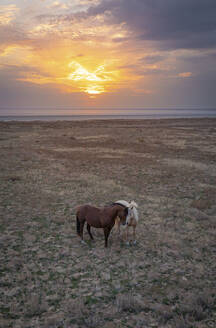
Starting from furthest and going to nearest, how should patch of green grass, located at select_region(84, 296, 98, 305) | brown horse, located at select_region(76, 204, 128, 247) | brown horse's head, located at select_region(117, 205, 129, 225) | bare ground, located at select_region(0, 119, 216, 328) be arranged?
brown horse, located at select_region(76, 204, 128, 247) → brown horse's head, located at select_region(117, 205, 129, 225) → patch of green grass, located at select_region(84, 296, 98, 305) → bare ground, located at select_region(0, 119, 216, 328)

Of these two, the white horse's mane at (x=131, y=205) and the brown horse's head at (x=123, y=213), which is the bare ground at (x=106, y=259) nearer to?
the white horse's mane at (x=131, y=205)

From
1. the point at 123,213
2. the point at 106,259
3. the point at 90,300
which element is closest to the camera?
the point at 90,300

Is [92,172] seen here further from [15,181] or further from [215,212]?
[215,212]

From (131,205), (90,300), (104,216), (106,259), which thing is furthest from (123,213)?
(90,300)

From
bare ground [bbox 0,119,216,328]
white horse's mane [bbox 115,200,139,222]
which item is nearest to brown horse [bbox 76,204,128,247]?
white horse's mane [bbox 115,200,139,222]

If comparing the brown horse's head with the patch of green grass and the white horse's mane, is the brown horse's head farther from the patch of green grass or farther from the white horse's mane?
the patch of green grass

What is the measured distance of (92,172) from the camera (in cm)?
1691

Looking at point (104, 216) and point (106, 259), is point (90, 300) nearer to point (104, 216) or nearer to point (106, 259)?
point (106, 259)

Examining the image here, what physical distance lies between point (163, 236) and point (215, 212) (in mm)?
3576

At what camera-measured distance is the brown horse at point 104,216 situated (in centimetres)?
673

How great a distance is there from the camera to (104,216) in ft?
23.2

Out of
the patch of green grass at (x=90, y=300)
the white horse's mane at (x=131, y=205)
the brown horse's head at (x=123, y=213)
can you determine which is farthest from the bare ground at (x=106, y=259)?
the brown horse's head at (x=123, y=213)

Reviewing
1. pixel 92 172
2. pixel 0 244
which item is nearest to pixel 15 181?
pixel 92 172

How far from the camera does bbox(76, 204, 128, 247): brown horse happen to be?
22.1 feet
